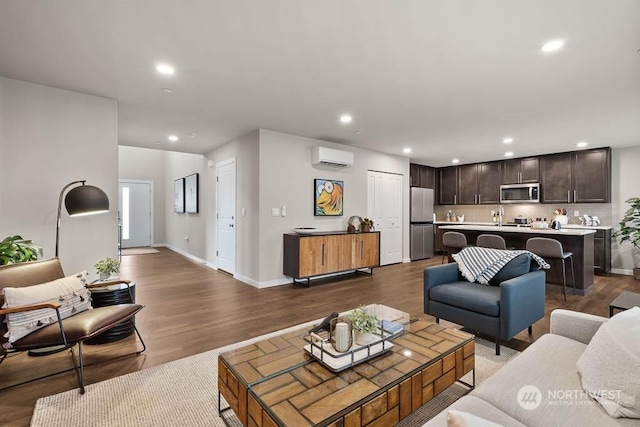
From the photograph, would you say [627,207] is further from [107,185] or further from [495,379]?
[107,185]

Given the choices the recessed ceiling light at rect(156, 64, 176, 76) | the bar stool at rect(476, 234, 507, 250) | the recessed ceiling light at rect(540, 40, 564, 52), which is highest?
the recessed ceiling light at rect(156, 64, 176, 76)

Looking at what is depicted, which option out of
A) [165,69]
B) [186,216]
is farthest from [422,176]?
[165,69]

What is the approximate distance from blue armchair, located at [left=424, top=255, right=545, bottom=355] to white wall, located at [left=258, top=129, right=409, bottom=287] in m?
2.61

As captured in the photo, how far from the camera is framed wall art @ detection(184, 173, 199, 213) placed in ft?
23.9

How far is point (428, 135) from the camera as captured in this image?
5.14 metres

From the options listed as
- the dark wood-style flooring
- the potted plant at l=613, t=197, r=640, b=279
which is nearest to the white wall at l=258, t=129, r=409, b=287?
the dark wood-style flooring

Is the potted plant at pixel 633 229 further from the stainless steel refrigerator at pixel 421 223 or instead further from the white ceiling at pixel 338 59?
the stainless steel refrigerator at pixel 421 223

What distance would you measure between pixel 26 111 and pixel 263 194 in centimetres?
276

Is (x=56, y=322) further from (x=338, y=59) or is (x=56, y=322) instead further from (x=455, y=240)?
(x=455, y=240)

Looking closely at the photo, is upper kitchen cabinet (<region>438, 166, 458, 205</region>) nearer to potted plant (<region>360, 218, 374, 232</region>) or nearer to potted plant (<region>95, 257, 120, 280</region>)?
potted plant (<region>360, 218, 374, 232</region>)

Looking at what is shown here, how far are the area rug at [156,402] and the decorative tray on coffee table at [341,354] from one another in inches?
18.8

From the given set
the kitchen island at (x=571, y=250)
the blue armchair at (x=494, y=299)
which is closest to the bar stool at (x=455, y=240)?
the kitchen island at (x=571, y=250)

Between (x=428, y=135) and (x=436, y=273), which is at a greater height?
(x=428, y=135)

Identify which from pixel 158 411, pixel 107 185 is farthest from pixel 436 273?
pixel 107 185
